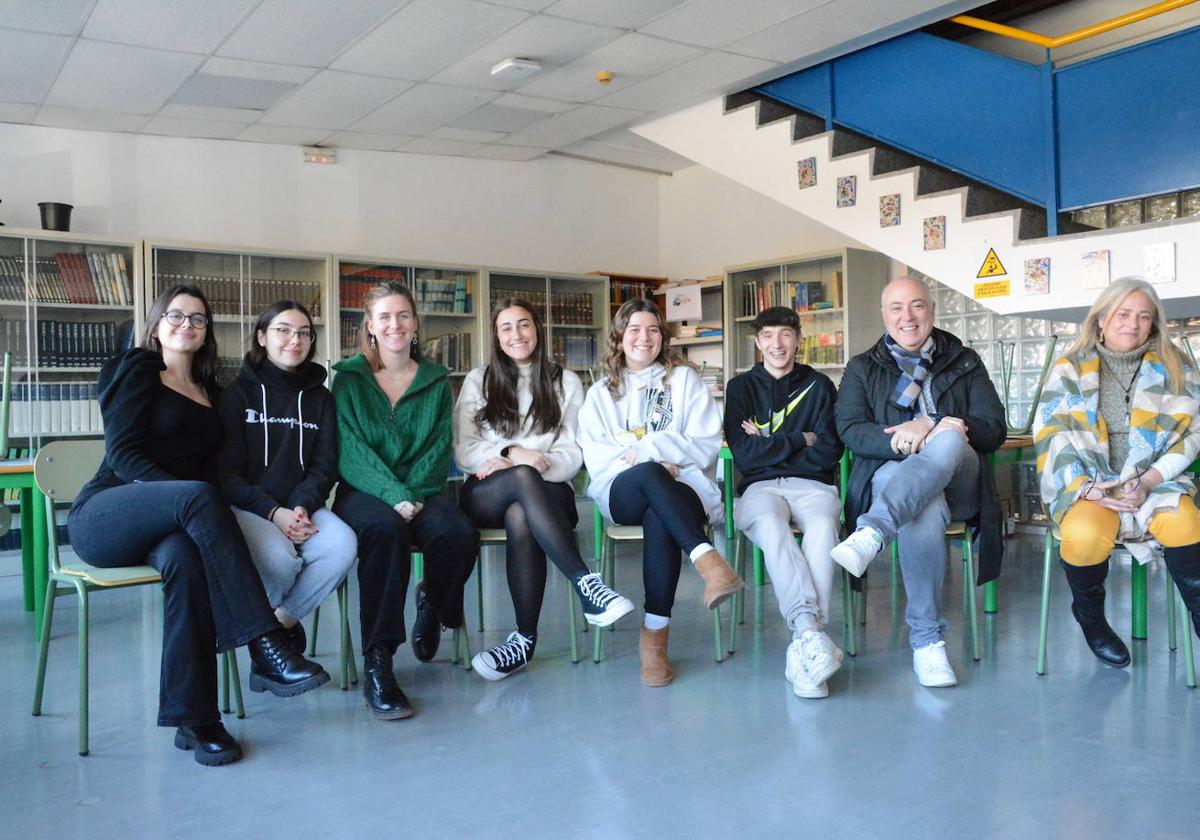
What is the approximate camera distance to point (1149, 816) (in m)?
1.86

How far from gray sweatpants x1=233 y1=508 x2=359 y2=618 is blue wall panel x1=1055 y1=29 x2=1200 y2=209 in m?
3.52

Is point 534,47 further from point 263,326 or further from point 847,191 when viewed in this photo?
point 263,326

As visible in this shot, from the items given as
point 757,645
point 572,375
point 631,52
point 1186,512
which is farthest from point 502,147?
point 1186,512

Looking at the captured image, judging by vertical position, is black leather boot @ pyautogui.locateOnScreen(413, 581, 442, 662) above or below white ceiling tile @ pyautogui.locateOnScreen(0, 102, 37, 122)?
below

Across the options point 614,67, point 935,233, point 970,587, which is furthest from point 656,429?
point 614,67

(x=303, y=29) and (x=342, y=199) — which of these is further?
(x=342, y=199)

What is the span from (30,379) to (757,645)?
14.0ft

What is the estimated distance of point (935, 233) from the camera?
4840 mm

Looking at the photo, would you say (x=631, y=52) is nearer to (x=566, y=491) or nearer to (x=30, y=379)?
(x=566, y=491)

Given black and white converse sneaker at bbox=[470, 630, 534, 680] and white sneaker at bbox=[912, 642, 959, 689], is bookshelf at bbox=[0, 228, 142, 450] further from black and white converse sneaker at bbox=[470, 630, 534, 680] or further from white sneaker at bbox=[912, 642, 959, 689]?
white sneaker at bbox=[912, 642, 959, 689]

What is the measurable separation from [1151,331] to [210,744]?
282 centimetres

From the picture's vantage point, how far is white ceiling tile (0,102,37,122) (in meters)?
5.30

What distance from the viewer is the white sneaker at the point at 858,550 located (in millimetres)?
2656

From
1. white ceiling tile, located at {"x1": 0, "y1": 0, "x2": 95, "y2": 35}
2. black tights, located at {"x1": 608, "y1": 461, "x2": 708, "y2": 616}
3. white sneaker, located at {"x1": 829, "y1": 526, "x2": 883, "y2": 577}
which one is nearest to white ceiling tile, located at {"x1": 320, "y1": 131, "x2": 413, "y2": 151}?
white ceiling tile, located at {"x1": 0, "y1": 0, "x2": 95, "y2": 35}
